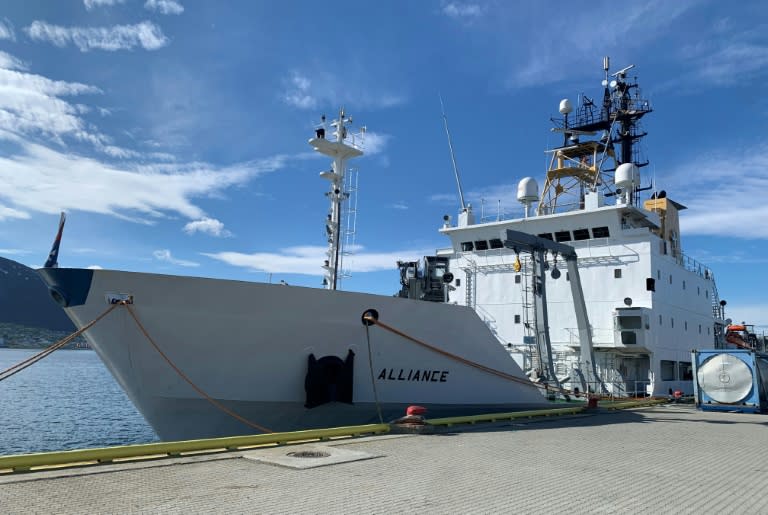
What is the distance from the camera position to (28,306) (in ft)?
452

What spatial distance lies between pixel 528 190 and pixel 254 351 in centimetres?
1289

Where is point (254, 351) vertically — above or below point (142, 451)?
above

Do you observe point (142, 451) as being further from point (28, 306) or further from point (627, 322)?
point (28, 306)

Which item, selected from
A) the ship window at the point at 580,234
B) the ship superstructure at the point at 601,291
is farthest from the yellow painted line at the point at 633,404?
the ship window at the point at 580,234

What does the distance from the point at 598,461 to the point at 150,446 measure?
17.4 ft

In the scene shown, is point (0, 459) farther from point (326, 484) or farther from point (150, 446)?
point (326, 484)

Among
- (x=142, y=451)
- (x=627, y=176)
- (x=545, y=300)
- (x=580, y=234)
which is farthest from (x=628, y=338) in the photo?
(x=142, y=451)

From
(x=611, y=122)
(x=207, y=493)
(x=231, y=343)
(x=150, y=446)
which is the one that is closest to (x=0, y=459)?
(x=150, y=446)

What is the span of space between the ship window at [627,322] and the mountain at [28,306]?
459 ft

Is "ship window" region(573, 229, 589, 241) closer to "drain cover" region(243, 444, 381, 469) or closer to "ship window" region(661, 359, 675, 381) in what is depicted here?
"ship window" region(661, 359, 675, 381)

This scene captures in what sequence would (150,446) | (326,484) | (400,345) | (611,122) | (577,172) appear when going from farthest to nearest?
1. (611,122)
2. (577,172)
3. (400,345)
4. (150,446)
5. (326,484)

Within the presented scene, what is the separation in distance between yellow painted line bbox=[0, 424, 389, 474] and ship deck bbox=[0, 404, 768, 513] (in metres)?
0.26

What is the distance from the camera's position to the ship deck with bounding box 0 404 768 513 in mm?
4324

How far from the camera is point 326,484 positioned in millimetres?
4977
